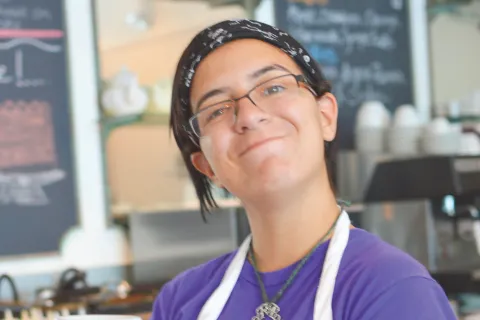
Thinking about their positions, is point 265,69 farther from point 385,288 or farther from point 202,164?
point 385,288

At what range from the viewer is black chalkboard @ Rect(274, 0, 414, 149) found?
3.35 meters

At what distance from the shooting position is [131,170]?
2854 millimetres

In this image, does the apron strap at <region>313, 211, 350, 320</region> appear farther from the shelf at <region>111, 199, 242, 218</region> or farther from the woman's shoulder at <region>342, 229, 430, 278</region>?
the shelf at <region>111, 199, 242, 218</region>

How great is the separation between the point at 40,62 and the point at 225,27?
1.80 meters

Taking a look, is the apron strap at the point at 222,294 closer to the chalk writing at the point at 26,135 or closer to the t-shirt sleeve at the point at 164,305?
the t-shirt sleeve at the point at 164,305

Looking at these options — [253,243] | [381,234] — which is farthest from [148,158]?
[253,243]

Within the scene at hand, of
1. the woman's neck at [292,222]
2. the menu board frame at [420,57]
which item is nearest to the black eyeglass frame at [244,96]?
the woman's neck at [292,222]

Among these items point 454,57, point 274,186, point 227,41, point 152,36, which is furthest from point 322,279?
point 454,57

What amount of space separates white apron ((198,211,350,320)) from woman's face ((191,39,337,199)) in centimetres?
9

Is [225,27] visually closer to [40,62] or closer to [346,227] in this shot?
[346,227]

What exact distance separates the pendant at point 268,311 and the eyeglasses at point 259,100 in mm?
241

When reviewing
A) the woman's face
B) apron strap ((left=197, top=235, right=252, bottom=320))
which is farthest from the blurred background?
the woman's face

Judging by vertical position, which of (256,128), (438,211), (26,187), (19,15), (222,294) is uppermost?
(19,15)

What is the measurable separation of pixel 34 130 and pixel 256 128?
1.86 m
